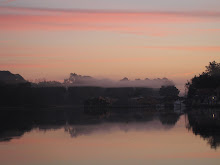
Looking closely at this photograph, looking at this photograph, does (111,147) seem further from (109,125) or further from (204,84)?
(204,84)

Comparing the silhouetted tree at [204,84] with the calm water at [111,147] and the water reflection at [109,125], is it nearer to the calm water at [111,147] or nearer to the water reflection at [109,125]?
the water reflection at [109,125]

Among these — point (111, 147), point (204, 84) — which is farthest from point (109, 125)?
point (204, 84)

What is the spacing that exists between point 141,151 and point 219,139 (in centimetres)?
622

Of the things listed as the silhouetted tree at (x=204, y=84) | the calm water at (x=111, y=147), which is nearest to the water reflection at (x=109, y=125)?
the calm water at (x=111, y=147)

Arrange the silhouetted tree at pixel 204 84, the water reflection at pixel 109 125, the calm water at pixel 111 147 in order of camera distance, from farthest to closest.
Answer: the silhouetted tree at pixel 204 84, the water reflection at pixel 109 125, the calm water at pixel 111 147

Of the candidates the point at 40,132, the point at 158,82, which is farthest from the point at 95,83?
the point at 40,132

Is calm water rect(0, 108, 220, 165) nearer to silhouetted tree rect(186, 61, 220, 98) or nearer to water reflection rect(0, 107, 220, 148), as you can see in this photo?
water reflection rect(0, 107, 220, 148)

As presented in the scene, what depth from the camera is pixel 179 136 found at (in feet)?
99.9

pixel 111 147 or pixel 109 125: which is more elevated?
pixel 109 125

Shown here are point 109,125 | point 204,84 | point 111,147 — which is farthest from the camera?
point 204,84

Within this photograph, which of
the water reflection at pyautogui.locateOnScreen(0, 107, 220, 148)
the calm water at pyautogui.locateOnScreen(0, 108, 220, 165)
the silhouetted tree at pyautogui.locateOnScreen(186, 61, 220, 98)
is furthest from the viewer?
the silhouetted tree at pyautogui.locateOnScreen(186, 61, 220, 98)

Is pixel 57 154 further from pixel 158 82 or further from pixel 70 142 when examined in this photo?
pixel 158 82

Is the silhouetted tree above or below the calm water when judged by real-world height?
above

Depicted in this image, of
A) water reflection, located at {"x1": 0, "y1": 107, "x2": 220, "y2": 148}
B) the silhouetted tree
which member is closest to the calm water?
water reflection, located at {"x1": 0, "y1": 107, "x2": 220, "y2": 148}
